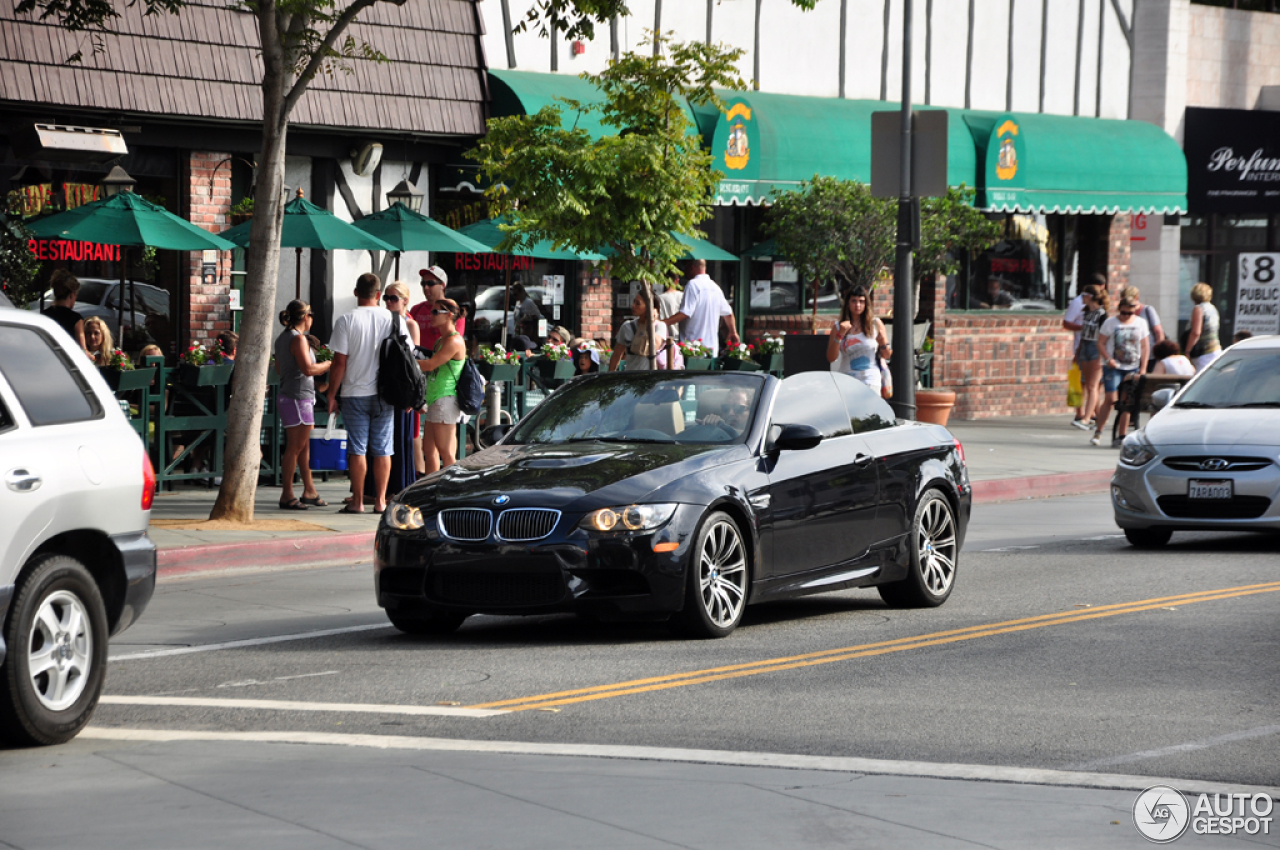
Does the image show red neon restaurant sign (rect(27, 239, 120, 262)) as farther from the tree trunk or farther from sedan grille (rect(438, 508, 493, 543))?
sedan grille (rect(438, 508, 493, 543))

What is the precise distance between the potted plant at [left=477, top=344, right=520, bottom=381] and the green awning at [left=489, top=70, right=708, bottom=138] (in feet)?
13.8

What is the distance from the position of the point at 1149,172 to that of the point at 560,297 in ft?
37.6

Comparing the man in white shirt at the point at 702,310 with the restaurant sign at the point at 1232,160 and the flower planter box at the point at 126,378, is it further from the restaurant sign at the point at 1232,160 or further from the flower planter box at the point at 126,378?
Answer: the restaurant sign at the point at 1232,160

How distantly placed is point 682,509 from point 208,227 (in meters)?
12.1

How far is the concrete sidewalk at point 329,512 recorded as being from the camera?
13.2m

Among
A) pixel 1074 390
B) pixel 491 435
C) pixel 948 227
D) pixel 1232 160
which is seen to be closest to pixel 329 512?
pixel 491 435

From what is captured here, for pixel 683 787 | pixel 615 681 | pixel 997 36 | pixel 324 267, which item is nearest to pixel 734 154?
pixel 324 267

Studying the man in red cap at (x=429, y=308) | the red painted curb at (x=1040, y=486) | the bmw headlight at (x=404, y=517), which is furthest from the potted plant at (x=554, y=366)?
the bmw headlight at (x=404, y=517)

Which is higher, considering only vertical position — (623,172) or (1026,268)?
(623,172)

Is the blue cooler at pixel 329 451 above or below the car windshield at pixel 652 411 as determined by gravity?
below

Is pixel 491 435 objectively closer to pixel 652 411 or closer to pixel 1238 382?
pixel 652 411

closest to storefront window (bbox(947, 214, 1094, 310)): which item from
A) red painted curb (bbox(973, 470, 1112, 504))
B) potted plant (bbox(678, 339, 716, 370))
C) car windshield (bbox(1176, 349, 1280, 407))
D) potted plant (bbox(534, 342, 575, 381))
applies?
red painted curb (bbox(973, 470, 1112, 504))

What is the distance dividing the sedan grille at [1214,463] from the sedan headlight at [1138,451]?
175 millimetres

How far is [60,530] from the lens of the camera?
274 inches
